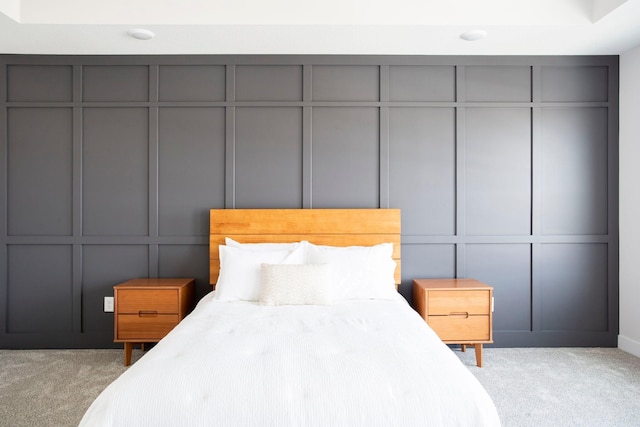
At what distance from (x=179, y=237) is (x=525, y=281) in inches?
113

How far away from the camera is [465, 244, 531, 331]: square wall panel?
11.2ft

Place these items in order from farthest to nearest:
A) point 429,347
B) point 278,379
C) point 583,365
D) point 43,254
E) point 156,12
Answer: point 43,254 < point 583,365 < point 156,12 < point 429,347 < point 278,379

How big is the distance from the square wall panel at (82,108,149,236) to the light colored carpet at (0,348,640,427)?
3.40ft

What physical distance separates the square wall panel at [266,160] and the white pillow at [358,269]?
21.0 inches

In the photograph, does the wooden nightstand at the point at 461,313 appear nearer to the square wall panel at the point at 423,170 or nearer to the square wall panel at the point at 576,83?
the square wall panel at the point at 423,170

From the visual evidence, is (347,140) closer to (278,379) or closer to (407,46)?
(407,46)

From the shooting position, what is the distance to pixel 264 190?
3385mm

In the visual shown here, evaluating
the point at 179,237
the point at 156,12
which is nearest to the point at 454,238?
the point at 179,237

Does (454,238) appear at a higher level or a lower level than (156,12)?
lower

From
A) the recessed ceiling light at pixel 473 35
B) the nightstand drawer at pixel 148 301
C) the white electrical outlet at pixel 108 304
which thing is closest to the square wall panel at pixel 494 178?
the recessed ceiling light at pixel 473 35

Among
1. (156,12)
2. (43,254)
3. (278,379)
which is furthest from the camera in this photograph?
(43,254)

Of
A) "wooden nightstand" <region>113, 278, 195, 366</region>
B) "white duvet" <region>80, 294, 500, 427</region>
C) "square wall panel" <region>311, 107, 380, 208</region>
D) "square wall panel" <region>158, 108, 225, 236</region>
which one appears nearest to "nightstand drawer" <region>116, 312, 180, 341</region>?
"wooden nightstand" <region>113, 278, 195, 366</region>

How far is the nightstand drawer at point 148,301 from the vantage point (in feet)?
9.83

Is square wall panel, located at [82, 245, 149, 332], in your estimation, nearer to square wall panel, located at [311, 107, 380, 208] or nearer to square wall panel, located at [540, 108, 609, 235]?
square wall panel, located at [311, 107, 380, 208]
